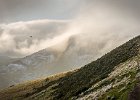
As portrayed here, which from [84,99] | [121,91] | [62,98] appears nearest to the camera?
[121,91]

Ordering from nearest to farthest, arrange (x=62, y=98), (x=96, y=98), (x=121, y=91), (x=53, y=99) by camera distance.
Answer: (x=121, y=91) < (x=96, y=98) < (x=62, y=98) < (x=53, y=99)

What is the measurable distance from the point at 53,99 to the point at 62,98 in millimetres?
8337

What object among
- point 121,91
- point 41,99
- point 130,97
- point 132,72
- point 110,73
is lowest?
point 130,97

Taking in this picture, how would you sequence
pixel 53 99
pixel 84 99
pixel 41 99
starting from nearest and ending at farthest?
pixel 84 99, pixel 53 99, pixel 41 99

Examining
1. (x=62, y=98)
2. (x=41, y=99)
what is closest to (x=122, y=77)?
(x=62, y=98)

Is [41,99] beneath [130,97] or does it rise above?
above

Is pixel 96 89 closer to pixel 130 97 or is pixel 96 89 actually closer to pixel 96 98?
pixel 96 98

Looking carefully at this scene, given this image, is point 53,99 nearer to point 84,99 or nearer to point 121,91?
point 84,99

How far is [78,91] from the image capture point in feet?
353

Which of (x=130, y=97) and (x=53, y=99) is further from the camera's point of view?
(x=53, y=99)

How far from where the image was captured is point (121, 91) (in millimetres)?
73562

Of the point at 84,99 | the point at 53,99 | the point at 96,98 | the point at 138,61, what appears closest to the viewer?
the point at 96,98

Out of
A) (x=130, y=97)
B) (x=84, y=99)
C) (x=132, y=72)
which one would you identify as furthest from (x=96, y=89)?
(x=130, y=97)

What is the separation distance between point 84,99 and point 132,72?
607 inches
